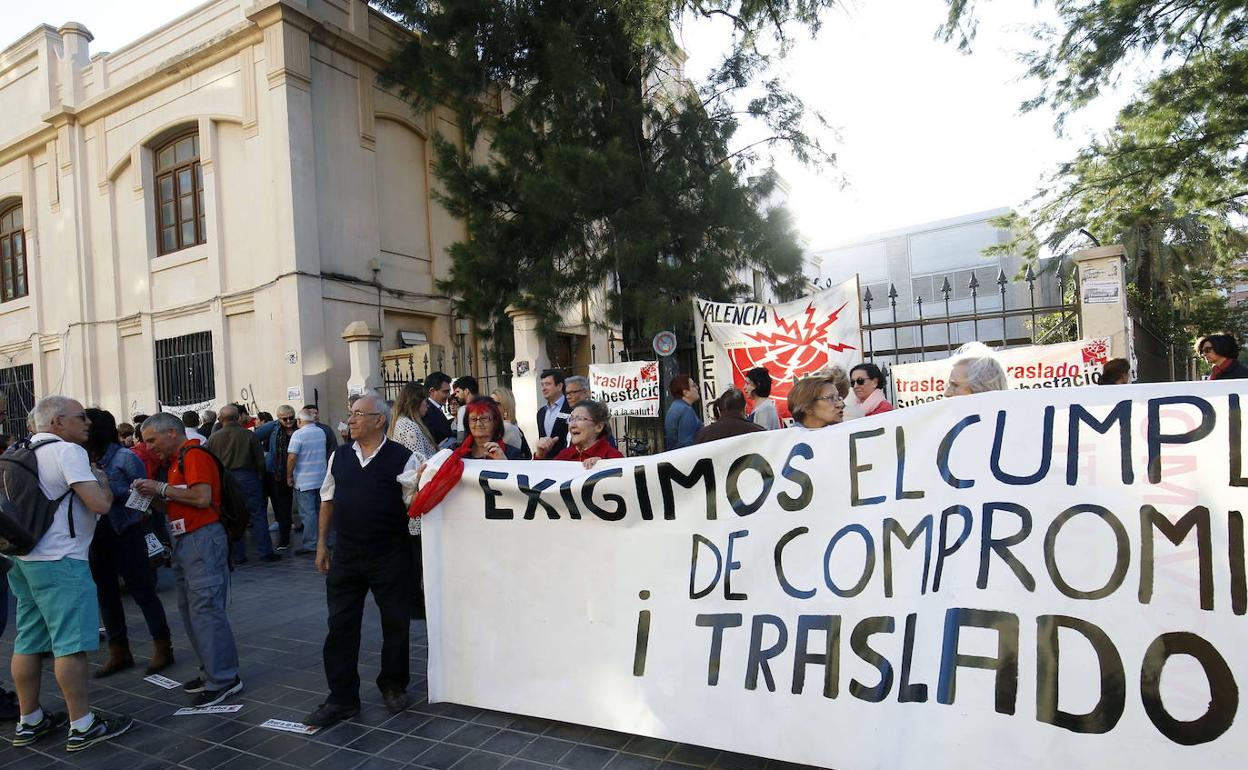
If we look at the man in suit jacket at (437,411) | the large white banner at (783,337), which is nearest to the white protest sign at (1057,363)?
the large white banner at (783,337)

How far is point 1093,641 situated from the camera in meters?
2.73

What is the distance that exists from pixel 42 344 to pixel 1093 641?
882 inches

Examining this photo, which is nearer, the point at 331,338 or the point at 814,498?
the point at 814,498

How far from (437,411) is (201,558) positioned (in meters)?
2.44

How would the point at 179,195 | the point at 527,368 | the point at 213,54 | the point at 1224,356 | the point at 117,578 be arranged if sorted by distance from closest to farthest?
the point at 117,578 → the point at 1224,356 → the point at 527,368 → the point at 213,54 → the point at 179,195

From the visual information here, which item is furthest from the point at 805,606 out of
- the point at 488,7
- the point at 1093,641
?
the point at 488,7

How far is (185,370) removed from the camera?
16.0 meters

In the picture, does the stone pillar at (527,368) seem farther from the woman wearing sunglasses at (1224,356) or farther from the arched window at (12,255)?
the arched window at (12,255)

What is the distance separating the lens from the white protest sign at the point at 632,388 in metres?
10.1

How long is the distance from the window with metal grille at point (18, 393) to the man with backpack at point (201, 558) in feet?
61.5

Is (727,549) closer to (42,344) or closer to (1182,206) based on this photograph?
(1182,206)

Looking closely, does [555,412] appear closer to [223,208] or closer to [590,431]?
[590,431]

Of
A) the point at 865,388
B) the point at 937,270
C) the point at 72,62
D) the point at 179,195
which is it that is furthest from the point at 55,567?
the point at 937,270

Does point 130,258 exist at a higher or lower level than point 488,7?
lower
